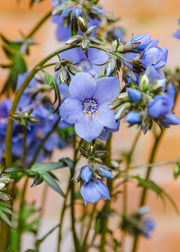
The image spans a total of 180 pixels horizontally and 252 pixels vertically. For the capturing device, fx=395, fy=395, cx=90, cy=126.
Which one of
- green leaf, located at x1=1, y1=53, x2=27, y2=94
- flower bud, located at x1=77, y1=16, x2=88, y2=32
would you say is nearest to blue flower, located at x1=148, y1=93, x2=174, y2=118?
flower bud, located at x1=77, y1=16, x2=88, y2=32

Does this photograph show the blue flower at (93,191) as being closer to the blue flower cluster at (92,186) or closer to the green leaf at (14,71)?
the blue flower cluster at (92,186)

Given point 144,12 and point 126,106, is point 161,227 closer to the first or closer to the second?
point 144,12

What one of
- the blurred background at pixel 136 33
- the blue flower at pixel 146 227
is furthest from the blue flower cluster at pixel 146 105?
the blurred background at pixel 136 33

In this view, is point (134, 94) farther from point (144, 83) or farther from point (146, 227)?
point (146, 227)

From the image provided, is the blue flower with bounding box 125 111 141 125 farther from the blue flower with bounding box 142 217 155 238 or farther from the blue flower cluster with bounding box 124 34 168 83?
the blue flower with bounding box 142 217 155 238

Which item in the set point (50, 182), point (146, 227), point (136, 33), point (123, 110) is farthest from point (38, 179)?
point (136, 33)

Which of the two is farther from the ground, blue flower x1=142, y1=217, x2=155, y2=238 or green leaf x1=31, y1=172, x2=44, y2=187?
green leaf x1=31, y1=172, x2=44, y2=187
